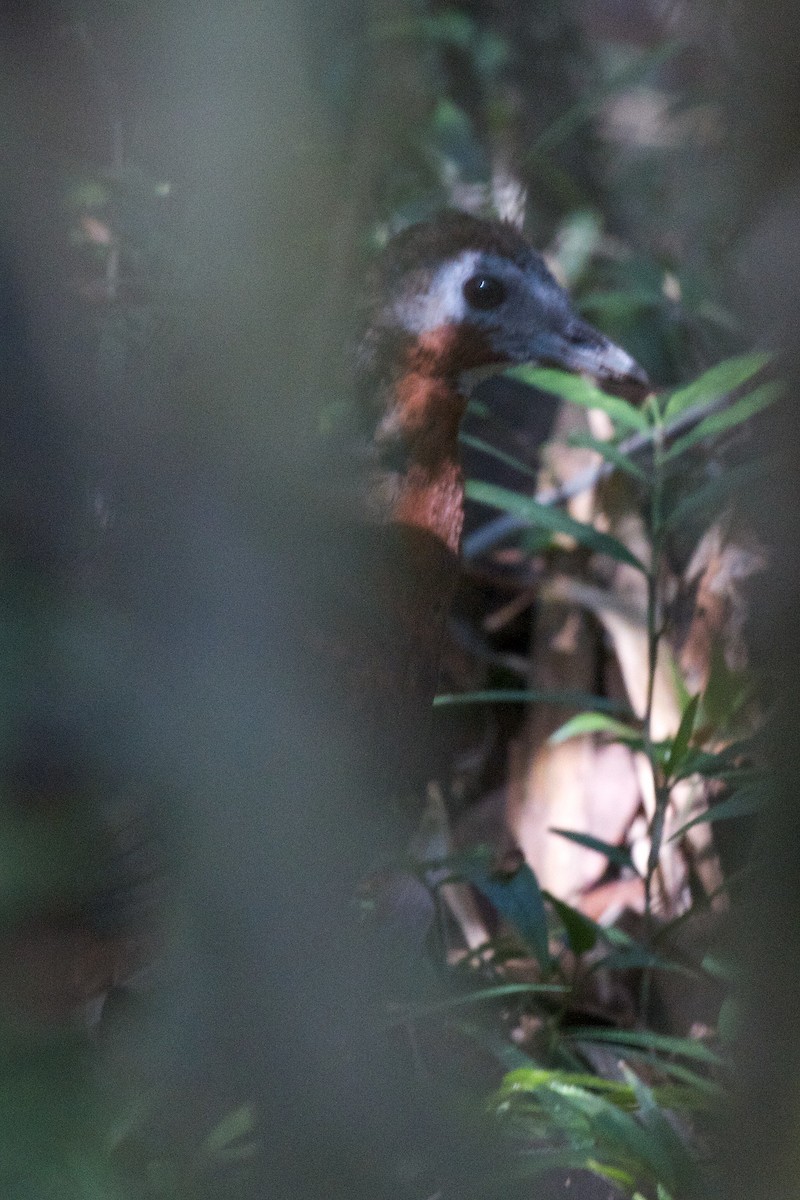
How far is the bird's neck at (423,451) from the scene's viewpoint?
2012 mm

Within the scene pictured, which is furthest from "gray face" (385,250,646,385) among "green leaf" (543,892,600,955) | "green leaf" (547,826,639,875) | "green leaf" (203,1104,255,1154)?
"green leaf" (203,1104,255,1154)

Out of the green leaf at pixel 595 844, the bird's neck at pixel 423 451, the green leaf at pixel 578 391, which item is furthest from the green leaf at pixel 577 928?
the green leaf at pixel 578 391

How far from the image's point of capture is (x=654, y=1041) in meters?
1.97


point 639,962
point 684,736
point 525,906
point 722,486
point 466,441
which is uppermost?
point 466,441

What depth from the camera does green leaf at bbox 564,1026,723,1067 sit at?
1914mm

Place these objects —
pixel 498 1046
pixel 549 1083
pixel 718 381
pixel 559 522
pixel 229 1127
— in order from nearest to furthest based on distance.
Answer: pixel 229 1127, pixel 549 1083, pixel 498 1046, pixel 718 381, pixel 559 522

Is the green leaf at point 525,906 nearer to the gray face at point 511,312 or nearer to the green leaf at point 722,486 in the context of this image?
the green leaf at point 722,486

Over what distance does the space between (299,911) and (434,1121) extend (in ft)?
0.78

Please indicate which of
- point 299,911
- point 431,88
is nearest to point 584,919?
point 299,911

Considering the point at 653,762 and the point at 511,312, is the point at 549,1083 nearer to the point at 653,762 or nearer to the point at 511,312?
the point at 653,762

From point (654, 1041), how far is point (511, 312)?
1.24 meters

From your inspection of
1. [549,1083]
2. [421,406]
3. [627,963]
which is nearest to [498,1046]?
[549,1083]

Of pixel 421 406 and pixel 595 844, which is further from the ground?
pixel 421 406

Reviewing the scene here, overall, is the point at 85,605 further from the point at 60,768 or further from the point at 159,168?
the point at 159,168
